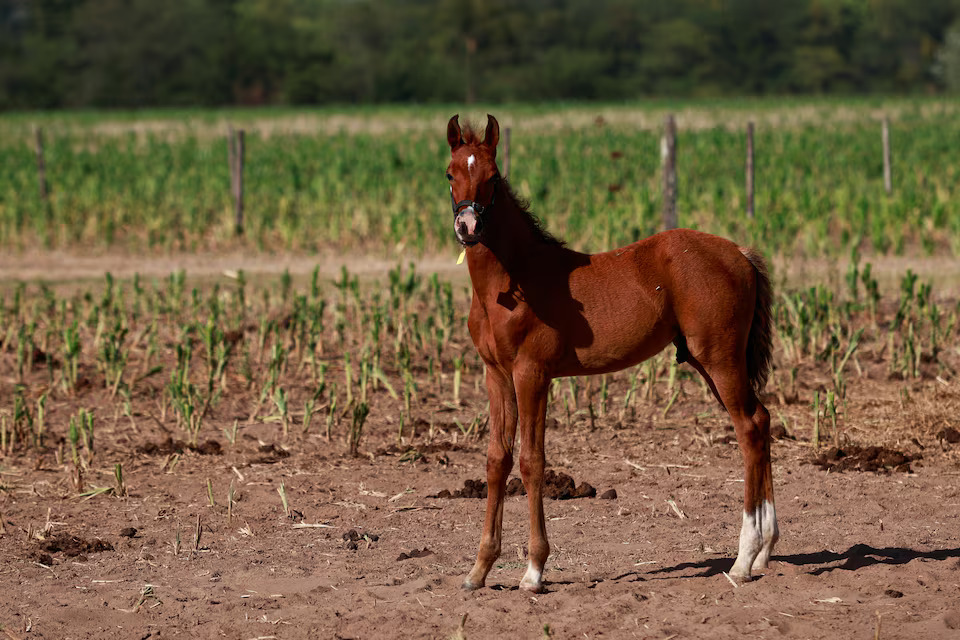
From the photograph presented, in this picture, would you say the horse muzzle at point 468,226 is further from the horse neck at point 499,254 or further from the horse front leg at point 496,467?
→ the horse front leg at point 496,467

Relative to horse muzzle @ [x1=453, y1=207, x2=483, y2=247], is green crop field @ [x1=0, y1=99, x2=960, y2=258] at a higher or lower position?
lower

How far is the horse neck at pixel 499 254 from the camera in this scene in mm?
5613

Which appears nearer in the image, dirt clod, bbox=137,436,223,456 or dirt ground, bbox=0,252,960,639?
dirt ground, bbox=0,252,960,639

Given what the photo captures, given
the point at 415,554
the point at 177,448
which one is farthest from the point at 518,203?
the point at 177,448

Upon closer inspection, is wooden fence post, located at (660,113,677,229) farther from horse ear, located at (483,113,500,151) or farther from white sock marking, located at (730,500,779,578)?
horse ear, located at (483,113,500,151)

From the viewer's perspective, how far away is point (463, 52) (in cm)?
13025

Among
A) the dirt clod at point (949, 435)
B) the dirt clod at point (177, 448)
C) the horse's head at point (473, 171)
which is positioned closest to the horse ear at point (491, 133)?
the horse's head at point (473, 171)

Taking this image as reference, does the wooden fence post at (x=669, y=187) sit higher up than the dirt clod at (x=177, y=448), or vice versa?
the wooden fence post at (x=669, y=187)

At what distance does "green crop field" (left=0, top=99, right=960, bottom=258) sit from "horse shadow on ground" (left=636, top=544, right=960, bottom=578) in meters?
2.36

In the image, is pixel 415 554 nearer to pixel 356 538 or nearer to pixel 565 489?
pixel 356 538

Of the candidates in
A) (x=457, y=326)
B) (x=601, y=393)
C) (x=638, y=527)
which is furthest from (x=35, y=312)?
(x=638, y=527)

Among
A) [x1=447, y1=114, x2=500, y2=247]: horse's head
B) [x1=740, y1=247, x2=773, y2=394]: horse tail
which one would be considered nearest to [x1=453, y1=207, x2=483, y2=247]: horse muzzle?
[x1=447, y1=114, x2=500, y2=247]: horse's head

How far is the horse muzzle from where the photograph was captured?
5090 mm

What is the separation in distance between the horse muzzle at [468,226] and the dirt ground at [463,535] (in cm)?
163
